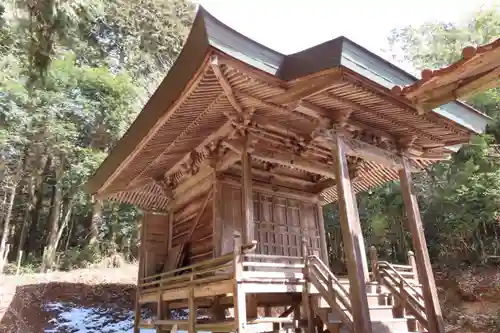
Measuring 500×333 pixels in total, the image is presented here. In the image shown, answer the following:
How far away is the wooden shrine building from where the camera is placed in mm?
4691

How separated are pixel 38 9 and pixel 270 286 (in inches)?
216

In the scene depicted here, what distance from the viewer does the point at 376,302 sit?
6230 mm

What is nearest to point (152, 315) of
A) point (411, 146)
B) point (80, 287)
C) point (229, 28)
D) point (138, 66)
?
point (80, 287)

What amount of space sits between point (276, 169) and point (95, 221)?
1530cm

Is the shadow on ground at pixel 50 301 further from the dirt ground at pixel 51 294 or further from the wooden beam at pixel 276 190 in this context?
the wooden beam at pixel 276 190

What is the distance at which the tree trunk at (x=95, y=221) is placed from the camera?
64.8 ft

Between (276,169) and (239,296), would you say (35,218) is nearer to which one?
(276,169)

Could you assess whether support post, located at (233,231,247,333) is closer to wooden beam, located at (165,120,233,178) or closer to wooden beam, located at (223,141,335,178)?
wooden beam, located at (223,141,335,178)

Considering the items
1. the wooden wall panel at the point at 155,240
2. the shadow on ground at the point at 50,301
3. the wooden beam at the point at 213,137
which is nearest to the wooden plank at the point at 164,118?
the wooden beam at the point at 213,137

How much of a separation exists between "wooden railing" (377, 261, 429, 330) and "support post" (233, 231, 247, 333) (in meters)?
2.86

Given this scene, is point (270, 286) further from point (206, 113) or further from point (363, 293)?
point (206, 113)

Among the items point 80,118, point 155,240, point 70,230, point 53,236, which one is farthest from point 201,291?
point 70,230

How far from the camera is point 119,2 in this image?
23219mm

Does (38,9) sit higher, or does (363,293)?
(38,9)
